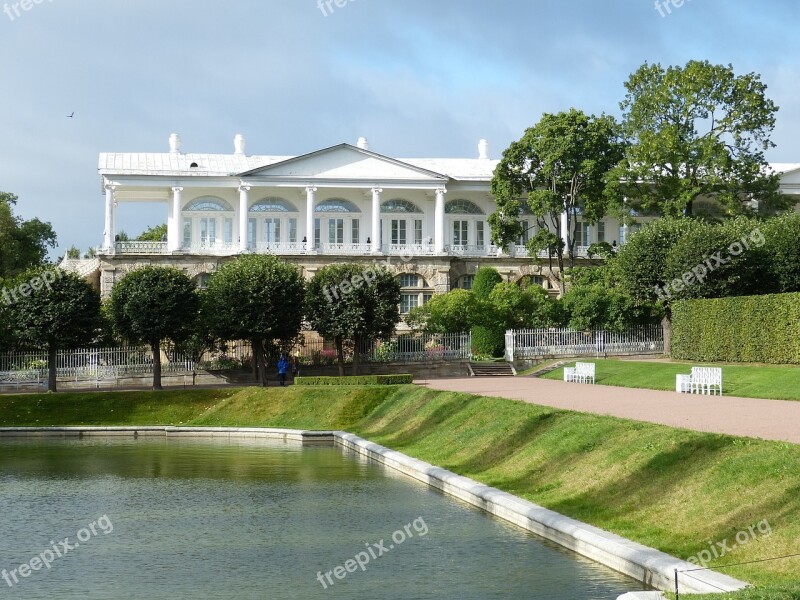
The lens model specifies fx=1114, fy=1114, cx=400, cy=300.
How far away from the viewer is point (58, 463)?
975 inches

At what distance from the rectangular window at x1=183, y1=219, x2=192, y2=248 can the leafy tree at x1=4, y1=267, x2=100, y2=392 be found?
20437 mm

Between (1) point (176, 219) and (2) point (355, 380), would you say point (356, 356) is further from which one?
(1) point (176, 219)

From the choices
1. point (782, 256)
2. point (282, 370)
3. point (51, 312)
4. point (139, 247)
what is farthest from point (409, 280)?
point (51, 312)

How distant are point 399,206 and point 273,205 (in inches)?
293

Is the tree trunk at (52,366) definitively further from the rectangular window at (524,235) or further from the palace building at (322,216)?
the rectangular window at (524,235)

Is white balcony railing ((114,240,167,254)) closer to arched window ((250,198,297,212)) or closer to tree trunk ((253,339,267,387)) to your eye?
arched window ((250,198,297,212))

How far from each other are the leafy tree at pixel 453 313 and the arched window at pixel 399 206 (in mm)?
13620

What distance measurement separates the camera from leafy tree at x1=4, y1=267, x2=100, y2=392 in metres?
42.6

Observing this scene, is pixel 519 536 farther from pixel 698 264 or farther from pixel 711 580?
pixel 698 264

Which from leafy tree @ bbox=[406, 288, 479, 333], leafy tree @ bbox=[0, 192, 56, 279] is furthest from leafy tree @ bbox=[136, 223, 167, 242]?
leafy tree @ bbox=[406, 288, 479, 333]

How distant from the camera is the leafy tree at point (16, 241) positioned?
7294 cm

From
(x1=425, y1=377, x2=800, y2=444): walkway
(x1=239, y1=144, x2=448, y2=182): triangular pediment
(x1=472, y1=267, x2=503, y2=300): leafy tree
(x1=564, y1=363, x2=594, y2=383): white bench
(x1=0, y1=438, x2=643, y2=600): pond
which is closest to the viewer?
(x1=0, y1=438, x2=643, y2=600): pond

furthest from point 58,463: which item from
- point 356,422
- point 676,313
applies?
point 676,313

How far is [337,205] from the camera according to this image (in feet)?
215
